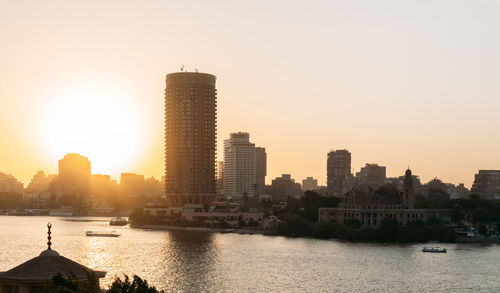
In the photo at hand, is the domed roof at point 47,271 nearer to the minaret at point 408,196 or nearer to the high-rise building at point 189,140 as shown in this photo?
the minaret at point 408,196

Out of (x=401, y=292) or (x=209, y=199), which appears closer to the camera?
(x=401, y=292)

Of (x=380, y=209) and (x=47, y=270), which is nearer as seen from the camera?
(x=47, y=270)

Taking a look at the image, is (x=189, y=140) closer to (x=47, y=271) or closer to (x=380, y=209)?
(x=380, y=209)

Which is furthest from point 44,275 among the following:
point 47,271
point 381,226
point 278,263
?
point 381,226

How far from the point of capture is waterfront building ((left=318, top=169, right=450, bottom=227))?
104 metres

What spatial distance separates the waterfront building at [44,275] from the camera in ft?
62.2

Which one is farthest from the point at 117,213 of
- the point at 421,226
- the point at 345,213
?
Result: the point at 421,226

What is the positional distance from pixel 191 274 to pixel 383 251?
29108 millimetres

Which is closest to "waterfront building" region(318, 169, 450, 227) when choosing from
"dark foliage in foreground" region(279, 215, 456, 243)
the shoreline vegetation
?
the shoreline vegetation

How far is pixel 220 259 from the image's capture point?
65688 millimetres

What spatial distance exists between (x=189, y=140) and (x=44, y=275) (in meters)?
124

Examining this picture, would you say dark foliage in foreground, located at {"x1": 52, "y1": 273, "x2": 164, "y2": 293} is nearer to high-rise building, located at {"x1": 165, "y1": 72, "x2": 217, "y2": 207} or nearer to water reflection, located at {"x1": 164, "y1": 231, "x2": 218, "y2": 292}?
water reflection, located at {"x1": 164, "y1": 231, "x2": 218, "y2": 292}

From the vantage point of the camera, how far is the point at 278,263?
6303 cm

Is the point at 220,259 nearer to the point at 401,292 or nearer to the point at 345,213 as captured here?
the point at 401,292
